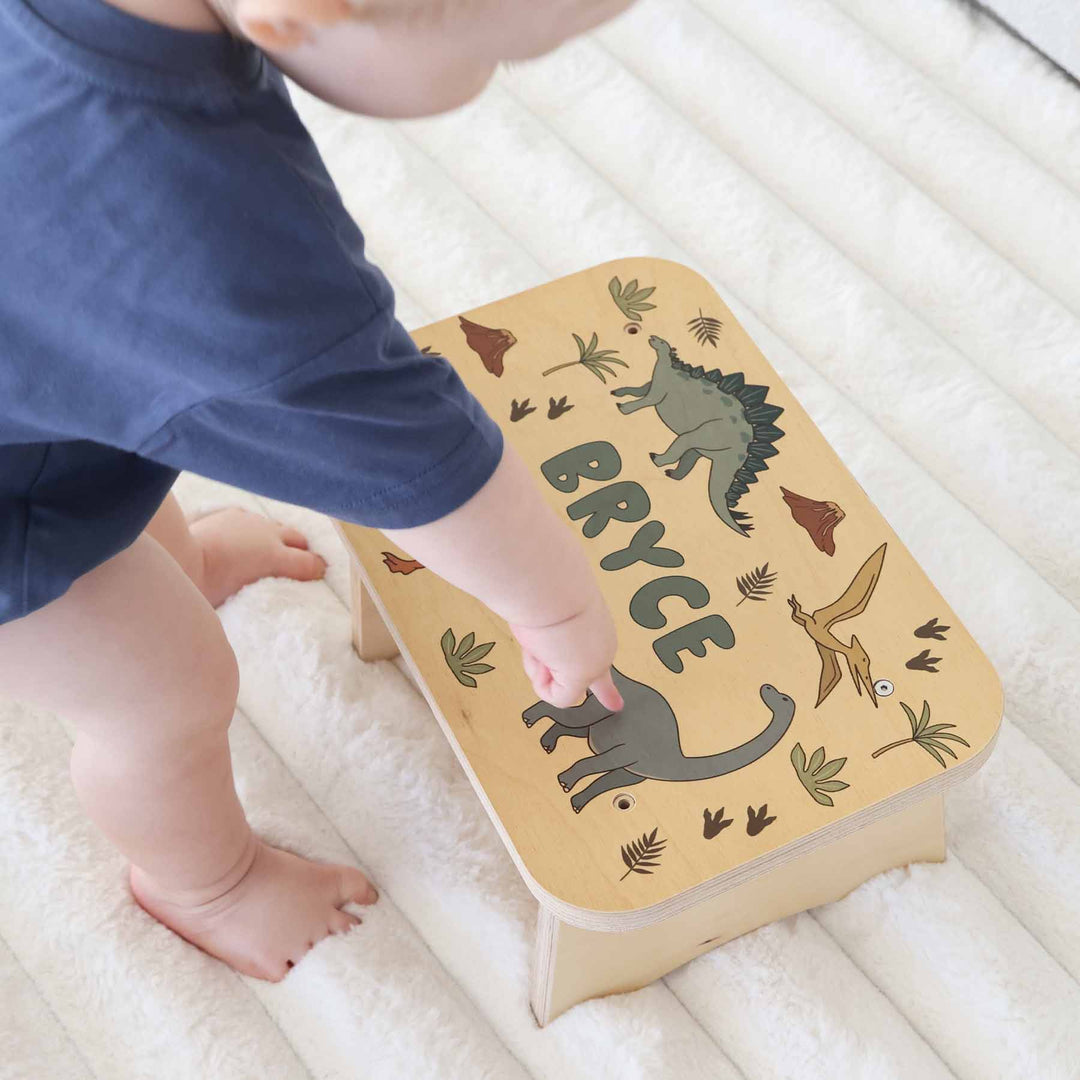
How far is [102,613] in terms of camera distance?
60cm

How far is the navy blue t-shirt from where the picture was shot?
0.40 metres

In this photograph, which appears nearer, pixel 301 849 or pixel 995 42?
pixel 301 849

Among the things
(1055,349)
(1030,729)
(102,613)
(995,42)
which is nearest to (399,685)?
(102,613)

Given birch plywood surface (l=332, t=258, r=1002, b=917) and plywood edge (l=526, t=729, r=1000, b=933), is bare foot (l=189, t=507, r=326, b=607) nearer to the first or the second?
birch plywood surface (l=332, t=258, r=1002, b=917)

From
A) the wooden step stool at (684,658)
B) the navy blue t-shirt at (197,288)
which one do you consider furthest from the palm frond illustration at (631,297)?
the navy blue t-shirt at (197,288)

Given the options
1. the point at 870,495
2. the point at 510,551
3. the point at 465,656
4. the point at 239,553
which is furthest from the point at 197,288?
the point at 870,495

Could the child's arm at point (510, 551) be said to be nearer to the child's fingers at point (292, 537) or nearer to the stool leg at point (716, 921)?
the stool leg at point (716, 921)

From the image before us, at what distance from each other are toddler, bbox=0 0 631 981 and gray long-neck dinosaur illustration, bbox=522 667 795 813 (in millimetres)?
99

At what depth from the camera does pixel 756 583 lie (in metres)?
0.73

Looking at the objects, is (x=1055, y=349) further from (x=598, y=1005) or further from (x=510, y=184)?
(x=598, y=1005)

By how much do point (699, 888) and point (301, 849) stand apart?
0.33m

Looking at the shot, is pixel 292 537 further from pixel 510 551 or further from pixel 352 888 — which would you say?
pixel 510 551

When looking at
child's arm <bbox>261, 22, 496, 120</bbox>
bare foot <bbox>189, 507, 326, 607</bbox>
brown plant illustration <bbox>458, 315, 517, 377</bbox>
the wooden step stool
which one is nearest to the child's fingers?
bare foot <bbox>189, 507, 326, 607</bbox>

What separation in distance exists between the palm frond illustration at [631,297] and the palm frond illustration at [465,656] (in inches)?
10.3
